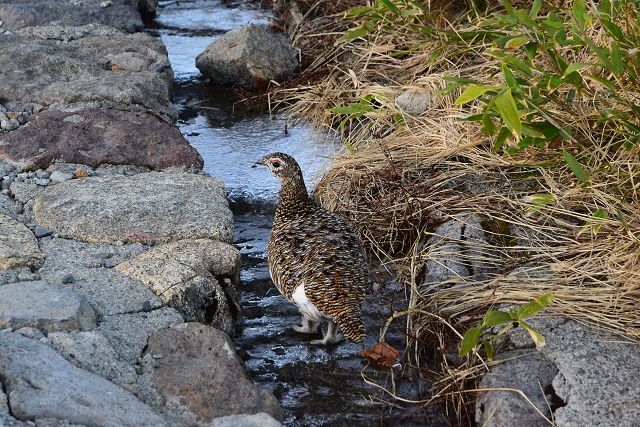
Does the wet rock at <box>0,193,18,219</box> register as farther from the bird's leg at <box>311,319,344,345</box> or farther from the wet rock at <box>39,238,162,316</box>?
the bird's leg at <box>311,319,344,345</box>

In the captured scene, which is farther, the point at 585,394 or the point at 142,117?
the point at 142,117

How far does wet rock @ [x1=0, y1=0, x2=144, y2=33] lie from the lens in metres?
6.84

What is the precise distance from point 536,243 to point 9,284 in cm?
225

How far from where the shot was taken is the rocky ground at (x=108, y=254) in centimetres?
318

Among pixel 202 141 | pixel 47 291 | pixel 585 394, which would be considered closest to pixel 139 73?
pixel 202 141

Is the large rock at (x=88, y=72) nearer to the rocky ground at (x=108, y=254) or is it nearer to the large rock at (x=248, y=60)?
the rocky ground at (x=108, y=254)

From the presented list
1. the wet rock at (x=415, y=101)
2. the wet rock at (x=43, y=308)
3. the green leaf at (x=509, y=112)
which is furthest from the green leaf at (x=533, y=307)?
the wet rock at (x=415, y=101)

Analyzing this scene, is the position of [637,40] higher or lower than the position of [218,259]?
higher

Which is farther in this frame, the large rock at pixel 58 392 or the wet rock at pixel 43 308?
the wet rock at pixel 43 308

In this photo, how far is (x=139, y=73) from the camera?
19.9 ft

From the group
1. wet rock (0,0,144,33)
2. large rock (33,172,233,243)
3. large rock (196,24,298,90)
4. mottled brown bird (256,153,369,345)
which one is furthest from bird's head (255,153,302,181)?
wet rock (0,0,144,33)

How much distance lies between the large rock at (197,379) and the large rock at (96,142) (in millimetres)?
1626

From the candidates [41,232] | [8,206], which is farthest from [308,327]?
[8,206]

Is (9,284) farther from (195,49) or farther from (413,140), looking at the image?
(195,49)
